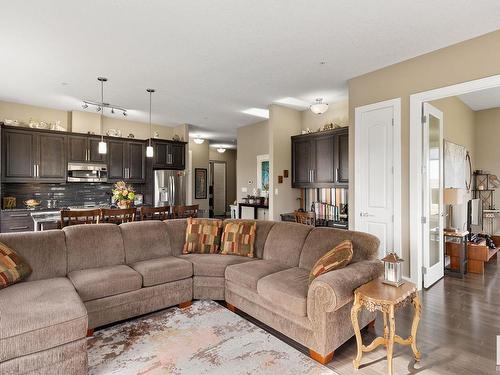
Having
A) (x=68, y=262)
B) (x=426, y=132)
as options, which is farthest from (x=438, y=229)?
(x=68, y=262)

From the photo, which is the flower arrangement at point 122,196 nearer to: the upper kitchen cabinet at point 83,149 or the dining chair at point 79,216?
the dining chair at point 79,216

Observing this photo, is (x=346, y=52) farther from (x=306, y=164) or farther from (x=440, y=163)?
(x=306, y=164)

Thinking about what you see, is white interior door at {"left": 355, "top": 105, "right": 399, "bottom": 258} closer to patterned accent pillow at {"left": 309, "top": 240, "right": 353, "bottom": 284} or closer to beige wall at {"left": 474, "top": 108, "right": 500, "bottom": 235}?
patterned accent pillow at {"left": 309, "top": 240, "right": 353, "bottom": 284}

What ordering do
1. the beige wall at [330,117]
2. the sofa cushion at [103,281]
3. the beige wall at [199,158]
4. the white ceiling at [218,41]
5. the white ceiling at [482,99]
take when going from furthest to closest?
1. the beige wall at [199,158]
2. the beige wall at [330,117]
3. the white ceiling at [482,99]
4. the white ceiling at [218,41]
5. the sofa cushion at [103,281]

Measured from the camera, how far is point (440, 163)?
14.1 ft

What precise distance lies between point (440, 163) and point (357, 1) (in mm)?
2874

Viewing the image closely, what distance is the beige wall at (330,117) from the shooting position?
564 centimetres

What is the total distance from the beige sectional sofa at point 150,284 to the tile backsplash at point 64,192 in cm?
393

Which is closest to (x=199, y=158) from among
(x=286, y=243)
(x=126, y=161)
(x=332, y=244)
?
(x=126, y=161)

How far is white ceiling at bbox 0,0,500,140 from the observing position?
2.72 metres

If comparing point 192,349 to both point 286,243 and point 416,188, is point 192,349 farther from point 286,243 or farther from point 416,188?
point 416,188

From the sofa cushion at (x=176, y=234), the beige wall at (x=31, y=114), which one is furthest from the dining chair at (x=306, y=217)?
the beige wall at (x=31, y=114)

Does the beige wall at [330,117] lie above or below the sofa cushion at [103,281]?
above

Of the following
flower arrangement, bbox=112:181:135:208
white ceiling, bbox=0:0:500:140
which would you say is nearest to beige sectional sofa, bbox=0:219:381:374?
flower arrangement, bbox=112:181:135:208
